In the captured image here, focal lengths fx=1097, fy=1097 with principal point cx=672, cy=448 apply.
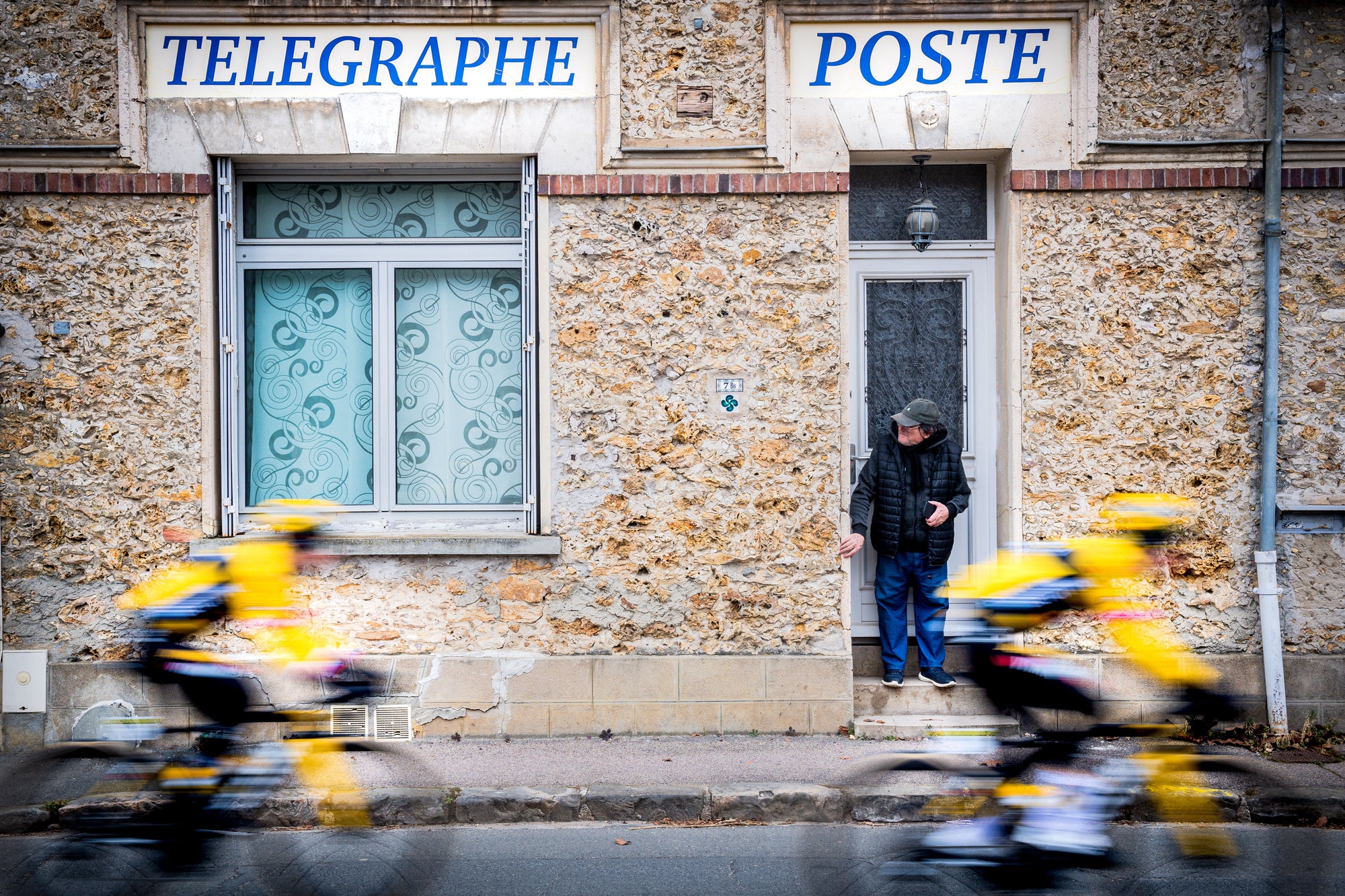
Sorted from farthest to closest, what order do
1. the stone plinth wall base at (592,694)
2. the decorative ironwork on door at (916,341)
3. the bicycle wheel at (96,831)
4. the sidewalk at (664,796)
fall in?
the decorative ironwork on door at (916,341) → the stone plinth wall base at (592,694) → the sidewalk at (664,796) → the bicycle wheel at (96,831)

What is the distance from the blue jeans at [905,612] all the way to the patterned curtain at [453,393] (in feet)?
8.84

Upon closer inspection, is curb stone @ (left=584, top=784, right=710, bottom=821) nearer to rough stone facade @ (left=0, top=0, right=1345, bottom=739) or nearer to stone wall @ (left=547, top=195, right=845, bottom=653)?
rough stone facade @ (left=0, top=0, right=1345, bottom=739)

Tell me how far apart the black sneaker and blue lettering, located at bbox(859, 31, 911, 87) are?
13.0 feet

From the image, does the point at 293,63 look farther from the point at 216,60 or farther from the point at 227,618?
the point at 227,618

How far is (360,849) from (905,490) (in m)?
4.18

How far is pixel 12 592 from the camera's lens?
7117 mm

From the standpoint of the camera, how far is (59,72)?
714 centimetres

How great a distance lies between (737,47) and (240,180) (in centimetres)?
350

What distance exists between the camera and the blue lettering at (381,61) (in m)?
7.25

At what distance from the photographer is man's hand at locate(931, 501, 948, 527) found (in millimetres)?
7168

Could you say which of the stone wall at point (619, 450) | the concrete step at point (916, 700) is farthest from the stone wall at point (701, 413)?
the concrete step at point (916, 700)

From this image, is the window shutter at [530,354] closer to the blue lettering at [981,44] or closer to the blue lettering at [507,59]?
the blue lettering at [507,59]

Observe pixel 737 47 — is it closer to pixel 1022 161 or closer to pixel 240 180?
pixel 1022 161

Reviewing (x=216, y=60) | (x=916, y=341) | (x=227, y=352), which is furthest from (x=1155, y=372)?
(x=216, y=60)
